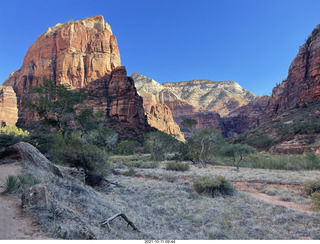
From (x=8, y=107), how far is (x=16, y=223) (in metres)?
103

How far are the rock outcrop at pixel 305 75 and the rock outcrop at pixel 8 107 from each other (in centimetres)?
11105

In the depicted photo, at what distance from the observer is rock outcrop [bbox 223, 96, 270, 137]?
128m

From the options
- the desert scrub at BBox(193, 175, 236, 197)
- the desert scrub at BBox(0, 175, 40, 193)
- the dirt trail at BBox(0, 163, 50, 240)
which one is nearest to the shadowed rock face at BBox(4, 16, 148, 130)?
the desert scrub at BBox(193, 175, 236, 197)

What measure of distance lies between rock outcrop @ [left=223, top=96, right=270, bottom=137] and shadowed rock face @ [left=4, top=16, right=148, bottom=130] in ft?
265

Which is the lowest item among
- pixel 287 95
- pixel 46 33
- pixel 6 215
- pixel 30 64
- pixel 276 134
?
pixel 6 215

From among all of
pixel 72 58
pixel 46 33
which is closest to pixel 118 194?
pixel 72 58

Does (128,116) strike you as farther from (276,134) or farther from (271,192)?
(271,192)

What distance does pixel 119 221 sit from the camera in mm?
5059

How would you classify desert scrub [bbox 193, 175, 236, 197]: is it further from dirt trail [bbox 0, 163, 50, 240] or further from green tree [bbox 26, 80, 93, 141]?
green tree [bbox 26, 80, 93, 141]

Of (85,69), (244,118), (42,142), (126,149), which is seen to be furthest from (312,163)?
(244,118)

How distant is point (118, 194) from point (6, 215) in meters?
5.43

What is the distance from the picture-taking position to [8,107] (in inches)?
3278

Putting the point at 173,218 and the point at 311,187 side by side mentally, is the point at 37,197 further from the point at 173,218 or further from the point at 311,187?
the point at 311,187

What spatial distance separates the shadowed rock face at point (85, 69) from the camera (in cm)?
8256
